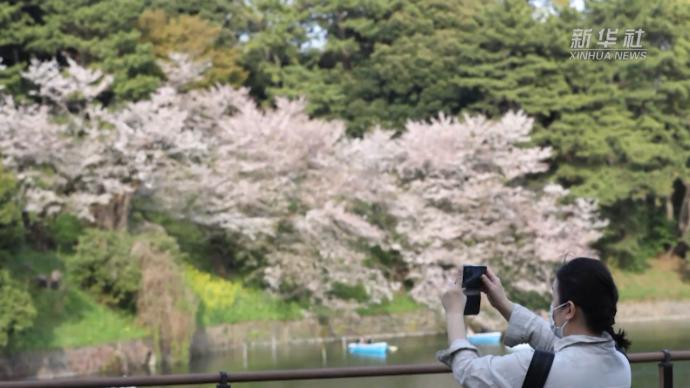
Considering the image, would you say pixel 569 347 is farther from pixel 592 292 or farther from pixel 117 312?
pixel 117 312

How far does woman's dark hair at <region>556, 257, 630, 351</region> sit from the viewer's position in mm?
1640

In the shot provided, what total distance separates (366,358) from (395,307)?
3303 mm

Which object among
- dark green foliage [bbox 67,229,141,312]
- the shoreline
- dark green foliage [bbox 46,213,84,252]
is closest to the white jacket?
dark green foliage [bbox 67,229,141,312]

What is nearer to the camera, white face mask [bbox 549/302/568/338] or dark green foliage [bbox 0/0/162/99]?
white face mask [bbox 549/302/568/338]

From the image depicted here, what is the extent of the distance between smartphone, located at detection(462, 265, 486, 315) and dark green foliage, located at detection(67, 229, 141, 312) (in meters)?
13.1

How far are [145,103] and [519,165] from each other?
7432 millimetres

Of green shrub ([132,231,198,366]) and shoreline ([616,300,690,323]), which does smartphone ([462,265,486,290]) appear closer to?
green shrub ([132,231,198,366])

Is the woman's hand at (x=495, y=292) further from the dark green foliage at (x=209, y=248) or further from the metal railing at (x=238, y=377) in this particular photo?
the dark green foliage at (x=209, y=248)

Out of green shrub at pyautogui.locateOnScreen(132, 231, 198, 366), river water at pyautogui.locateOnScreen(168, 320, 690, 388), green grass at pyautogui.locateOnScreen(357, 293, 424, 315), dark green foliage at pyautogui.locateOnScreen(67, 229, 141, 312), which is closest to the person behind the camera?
river water at pyautogui.locateOnScreen(168, 320, 690, 388)

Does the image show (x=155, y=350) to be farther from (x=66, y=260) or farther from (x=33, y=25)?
(x=33, y=25)

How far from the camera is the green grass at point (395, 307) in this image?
1778 centimetres

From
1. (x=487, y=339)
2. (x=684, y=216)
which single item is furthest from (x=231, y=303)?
(x=684, y=216)

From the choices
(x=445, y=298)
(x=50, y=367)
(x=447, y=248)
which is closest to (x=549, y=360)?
(x=445, y=298)

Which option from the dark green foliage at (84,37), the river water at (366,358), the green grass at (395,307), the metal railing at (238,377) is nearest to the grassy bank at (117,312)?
the green grass at (395,307)
